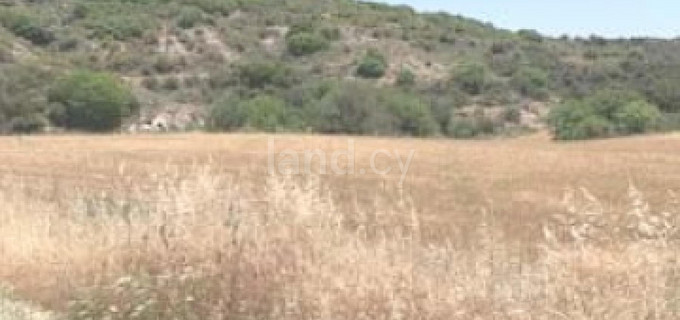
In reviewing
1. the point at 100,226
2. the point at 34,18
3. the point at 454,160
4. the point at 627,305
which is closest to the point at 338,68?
the point at 34,18

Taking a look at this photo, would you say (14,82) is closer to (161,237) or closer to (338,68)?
(338,68)

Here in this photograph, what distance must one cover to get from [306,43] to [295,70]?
4859 mm

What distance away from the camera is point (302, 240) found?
9.80 meters

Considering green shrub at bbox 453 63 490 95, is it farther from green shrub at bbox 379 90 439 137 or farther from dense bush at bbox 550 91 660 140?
dense bush at bbox 550 91 660 140

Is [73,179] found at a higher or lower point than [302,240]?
lower

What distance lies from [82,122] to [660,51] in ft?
125

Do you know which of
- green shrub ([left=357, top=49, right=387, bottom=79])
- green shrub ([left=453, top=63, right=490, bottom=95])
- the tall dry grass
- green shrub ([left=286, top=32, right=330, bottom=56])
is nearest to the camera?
the tall dry grass

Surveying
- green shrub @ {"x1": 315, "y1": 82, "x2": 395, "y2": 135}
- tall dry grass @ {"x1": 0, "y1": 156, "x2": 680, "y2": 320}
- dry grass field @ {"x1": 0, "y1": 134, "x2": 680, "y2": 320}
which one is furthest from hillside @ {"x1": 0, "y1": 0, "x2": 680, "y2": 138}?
tall dry grass @ {"x1": 0, "y1": 156, "x2": 680, "y2": 320}

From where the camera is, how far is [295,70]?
78.8 meters

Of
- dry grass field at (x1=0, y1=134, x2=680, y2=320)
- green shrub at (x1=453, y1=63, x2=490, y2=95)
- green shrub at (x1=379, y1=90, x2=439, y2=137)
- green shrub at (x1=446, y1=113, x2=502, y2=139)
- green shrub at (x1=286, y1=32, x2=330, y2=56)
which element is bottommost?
green shrub at (x1=446, y1=113, x2=502, y2=139)

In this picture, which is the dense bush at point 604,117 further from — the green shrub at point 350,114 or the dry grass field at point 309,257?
the dry grass field at point 309,257

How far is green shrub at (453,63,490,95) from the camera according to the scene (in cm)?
7544

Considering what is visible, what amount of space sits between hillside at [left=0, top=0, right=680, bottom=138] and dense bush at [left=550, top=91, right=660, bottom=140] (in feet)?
0.84

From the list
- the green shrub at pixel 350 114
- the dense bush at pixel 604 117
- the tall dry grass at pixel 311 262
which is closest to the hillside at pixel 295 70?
the green shrub at pixel 350 114
